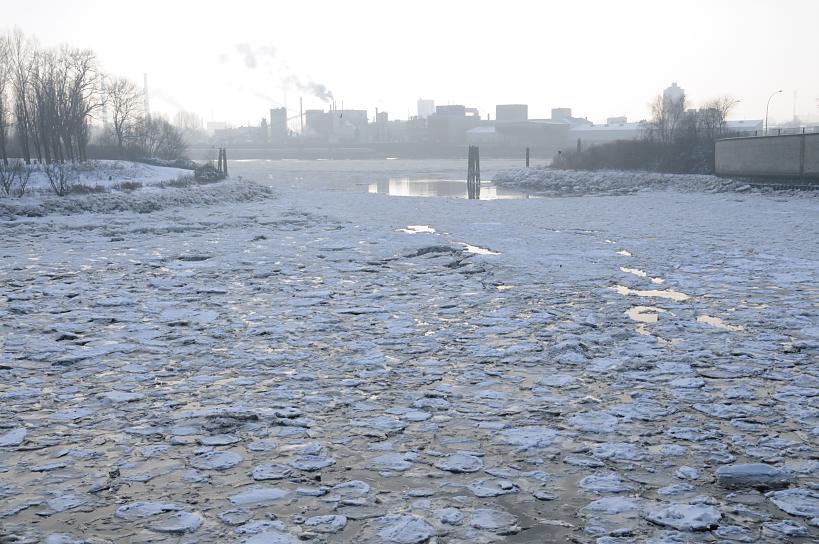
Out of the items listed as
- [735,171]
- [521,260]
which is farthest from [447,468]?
[735,171]

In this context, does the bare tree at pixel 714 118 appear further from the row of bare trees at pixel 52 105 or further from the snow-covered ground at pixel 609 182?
the row of bare trees at pixel 52 105

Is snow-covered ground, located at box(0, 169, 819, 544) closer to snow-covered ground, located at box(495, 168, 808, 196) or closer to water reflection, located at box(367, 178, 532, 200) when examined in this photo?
water reflection, located at box(367, 178, 532, 200)

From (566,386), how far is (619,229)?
1087cm

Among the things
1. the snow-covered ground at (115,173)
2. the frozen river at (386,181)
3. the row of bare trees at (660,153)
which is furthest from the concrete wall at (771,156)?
the snow-covered ground at (115,173)

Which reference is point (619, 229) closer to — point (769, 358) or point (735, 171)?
point (769, 358)

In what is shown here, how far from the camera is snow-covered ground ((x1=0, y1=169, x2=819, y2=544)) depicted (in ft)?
10.9

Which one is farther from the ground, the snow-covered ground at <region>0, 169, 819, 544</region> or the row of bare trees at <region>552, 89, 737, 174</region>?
the row of bare trees at <region>552, 89, 737, 174</region>

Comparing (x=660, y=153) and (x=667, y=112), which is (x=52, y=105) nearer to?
(x=660, y=153)

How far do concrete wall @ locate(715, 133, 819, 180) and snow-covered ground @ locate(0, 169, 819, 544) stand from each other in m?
17.3

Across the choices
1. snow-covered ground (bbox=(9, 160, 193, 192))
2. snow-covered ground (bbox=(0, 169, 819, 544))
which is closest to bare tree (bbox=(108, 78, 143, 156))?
snow-covered ground (bbox=(9, 160, 193, 192))

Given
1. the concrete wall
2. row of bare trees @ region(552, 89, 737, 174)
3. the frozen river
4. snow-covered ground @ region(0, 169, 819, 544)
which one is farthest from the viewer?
row of bare trees @ region(552, 89, 737, 174)

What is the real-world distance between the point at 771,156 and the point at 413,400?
89.3ft

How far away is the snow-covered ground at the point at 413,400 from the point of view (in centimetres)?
332

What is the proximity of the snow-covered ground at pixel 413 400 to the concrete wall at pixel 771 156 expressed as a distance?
17.3 metres
